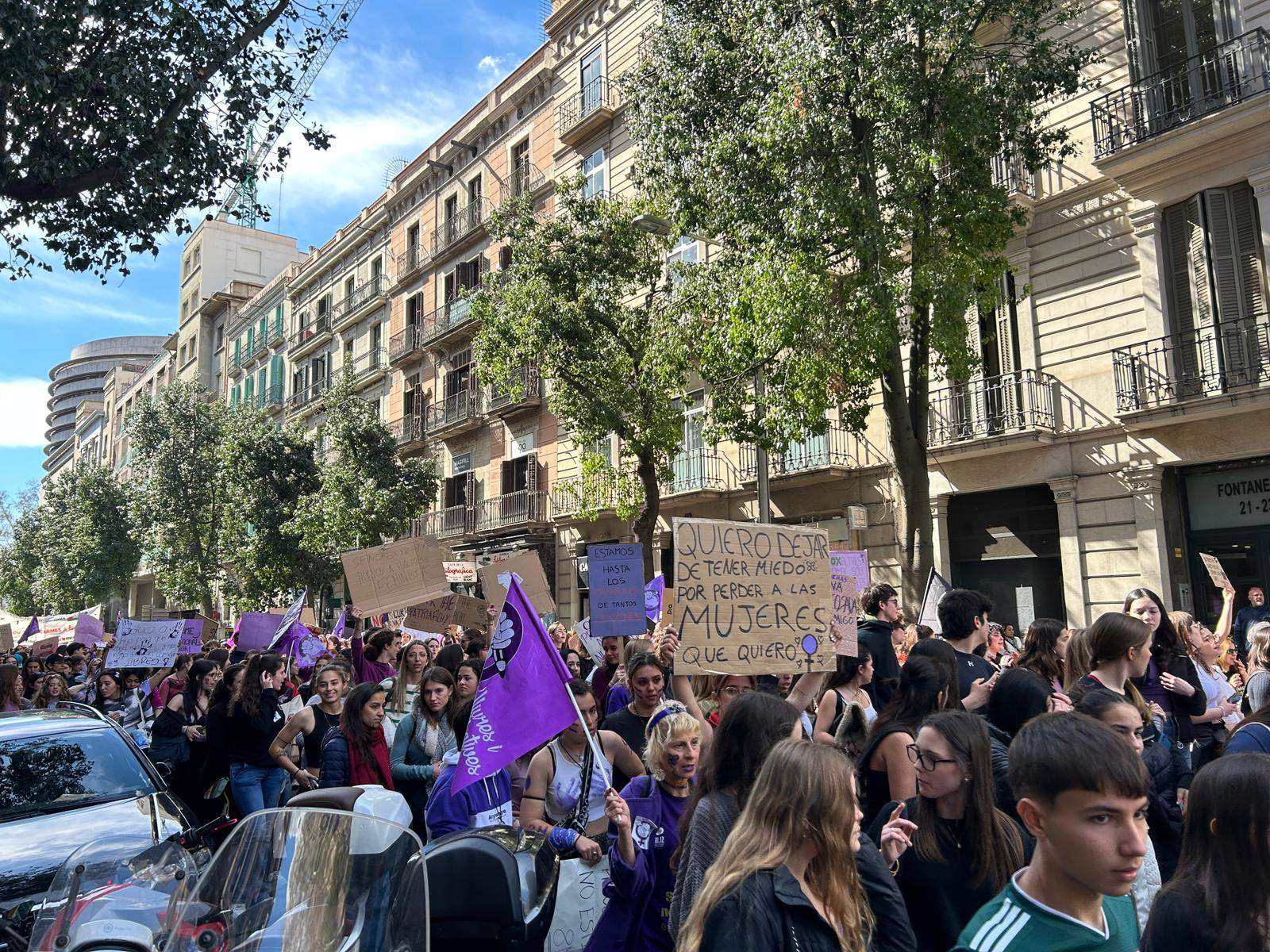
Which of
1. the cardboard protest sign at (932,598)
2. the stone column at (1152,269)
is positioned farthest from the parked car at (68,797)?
the stone column at (1152,269)

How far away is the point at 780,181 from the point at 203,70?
23.1 ft

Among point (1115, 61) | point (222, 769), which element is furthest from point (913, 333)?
point (222, 769)

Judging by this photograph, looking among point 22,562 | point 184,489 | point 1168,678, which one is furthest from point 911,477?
point 22,562

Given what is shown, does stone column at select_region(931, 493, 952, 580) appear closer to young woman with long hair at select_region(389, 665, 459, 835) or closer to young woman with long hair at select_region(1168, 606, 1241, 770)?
young woman with long hair at select_region(1168, 606, 1241, 770)

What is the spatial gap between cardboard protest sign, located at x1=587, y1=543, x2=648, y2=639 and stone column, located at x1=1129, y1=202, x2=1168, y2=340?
989cm

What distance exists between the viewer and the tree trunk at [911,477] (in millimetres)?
13188

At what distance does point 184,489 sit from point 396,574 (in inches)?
1214

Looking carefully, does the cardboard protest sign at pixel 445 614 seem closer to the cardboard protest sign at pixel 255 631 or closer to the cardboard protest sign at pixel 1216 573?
the cardboard protest sign at pixel 255 631

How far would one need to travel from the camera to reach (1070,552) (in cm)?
1589

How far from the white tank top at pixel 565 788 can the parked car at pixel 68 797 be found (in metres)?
1.75

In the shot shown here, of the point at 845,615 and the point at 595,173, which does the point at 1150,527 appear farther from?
the point at 595,173

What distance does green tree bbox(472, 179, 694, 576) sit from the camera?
18.2 m

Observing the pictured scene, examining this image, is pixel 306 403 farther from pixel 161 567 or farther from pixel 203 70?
pixel 203 70

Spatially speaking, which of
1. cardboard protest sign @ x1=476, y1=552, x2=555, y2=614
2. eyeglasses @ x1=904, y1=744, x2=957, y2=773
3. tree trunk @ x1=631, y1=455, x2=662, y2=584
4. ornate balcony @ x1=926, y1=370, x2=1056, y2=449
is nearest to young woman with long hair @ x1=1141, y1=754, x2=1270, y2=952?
eyeglasses @ x1=904, y1=744, x2=957, y2=773
